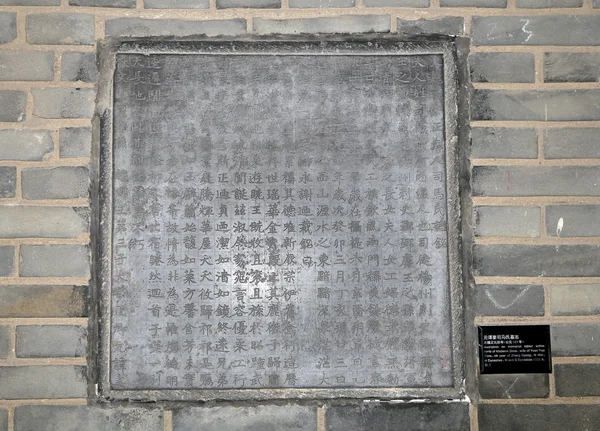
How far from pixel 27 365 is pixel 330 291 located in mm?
841

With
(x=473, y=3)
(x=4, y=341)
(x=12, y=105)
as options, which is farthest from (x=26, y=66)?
(x=473, y=3)

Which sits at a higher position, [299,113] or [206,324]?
[299,113]

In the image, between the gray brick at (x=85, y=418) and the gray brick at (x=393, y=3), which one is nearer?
the gray brick at (x=85, y=418)

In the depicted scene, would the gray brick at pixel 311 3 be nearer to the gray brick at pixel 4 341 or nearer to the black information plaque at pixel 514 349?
the black information plaque at pixel 514 349

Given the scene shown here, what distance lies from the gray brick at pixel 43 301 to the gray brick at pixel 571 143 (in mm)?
1353

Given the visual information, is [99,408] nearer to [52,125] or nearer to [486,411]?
[52,125]

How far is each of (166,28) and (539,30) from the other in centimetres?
106

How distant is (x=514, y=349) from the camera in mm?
1579

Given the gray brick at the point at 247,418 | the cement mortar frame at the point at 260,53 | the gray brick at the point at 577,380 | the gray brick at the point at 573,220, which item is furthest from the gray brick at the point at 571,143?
the gray brick at the point at 247,418

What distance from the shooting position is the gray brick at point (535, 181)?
5.31 ft

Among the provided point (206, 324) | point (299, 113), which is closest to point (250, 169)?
point (299, 113)

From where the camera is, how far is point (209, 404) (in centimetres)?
157

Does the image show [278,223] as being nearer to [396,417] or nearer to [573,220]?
Answer: [396,417]

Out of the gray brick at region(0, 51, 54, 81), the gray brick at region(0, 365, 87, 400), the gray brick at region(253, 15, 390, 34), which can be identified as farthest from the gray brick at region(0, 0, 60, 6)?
the gray brick at region(0, 365, 87, 400)
